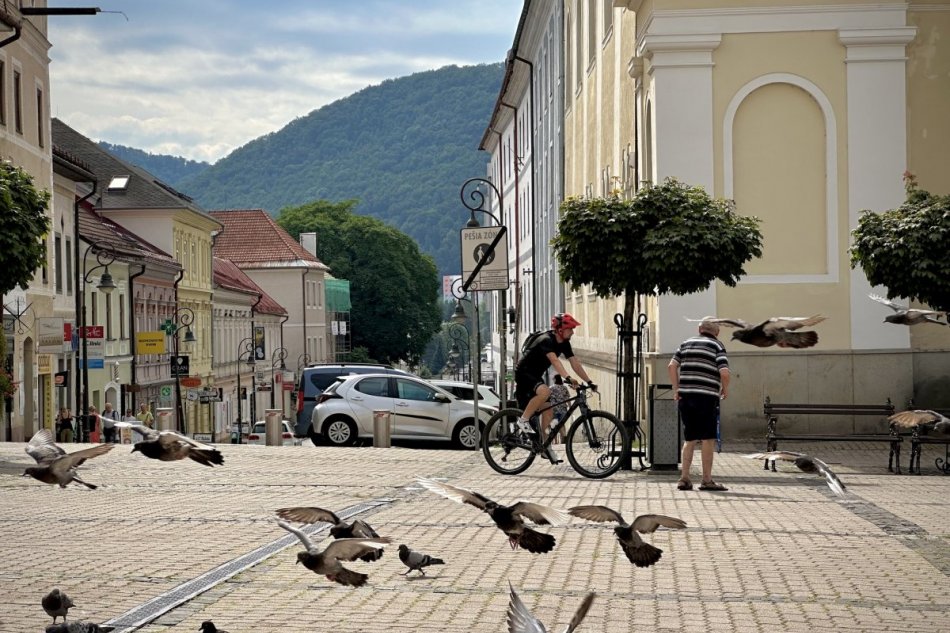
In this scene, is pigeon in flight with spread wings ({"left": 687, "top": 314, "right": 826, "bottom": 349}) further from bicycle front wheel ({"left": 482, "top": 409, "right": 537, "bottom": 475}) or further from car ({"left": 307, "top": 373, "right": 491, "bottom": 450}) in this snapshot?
car ({"left": 307, "top": 373, "right": 491, "bottom": 450})

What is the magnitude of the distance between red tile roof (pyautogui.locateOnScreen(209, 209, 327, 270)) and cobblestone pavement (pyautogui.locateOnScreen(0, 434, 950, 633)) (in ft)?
→ 296

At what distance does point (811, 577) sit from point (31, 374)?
38.0 meters

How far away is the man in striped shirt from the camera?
16.2 meters

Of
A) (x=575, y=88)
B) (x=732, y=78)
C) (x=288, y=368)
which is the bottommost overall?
(x=288, y=368)

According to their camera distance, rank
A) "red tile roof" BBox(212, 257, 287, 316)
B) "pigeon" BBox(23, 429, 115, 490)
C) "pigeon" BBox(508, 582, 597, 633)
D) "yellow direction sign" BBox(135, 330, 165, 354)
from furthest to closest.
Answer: "red tile roof" BBox(212, 257, 287, 316), "yellow direction sign" BBox(135, 330, 165, 354), "pigeon" BBox(23, 429, 115, 490), "pigeon" BBox(508, 582, 597, 633)

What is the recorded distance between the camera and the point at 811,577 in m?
9.63

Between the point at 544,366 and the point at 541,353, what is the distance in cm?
36

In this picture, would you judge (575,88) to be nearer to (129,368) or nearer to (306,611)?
(129,368)

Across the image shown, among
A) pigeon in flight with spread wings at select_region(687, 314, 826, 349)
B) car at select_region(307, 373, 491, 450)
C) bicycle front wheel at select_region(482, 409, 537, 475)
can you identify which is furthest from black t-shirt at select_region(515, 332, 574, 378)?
car at select_region(307, 373, 491, 450)

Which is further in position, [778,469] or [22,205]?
[22,205]

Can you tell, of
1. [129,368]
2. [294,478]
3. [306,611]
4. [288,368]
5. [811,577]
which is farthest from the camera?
[288,368]

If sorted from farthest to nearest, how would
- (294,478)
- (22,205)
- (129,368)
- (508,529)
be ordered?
(129,368), (22,205), (294,478), (508,529)

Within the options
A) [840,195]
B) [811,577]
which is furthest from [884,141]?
[811,577]

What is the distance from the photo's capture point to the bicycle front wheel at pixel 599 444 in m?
17.4
